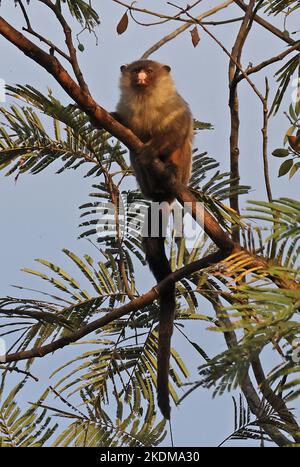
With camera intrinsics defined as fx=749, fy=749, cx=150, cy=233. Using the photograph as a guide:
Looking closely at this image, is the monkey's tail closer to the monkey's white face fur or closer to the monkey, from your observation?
the monkey

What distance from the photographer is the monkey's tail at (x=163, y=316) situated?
3.83 metres

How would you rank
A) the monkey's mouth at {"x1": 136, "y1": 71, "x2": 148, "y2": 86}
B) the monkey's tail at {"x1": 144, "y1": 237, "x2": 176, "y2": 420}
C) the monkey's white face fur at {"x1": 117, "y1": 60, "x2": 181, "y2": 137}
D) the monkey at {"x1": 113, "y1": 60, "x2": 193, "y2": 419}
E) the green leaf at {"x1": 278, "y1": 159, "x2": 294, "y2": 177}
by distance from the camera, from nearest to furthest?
the monkey's tail at {"x1": 144, "y1": 237, "x2": 176, "y2": 420} < the green leaf at {"x1": 278, "y1": 159, "x2": 294, "y2": 177} < the monkey at {"x1": 113, "y1": 60, "x2": 193, "y2": 419} < the monkey's white face fur at {"x1": 117, "y1": 60, "x2": 181, "y2": 137} < the monkey's mouth at {"x1": 136, "y1": 71, "x2": 148, "y2": 86}

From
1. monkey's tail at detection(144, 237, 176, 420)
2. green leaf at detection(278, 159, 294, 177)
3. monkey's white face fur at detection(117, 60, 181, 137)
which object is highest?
monkey's white face fur at detection(117, 60, 181, 137)

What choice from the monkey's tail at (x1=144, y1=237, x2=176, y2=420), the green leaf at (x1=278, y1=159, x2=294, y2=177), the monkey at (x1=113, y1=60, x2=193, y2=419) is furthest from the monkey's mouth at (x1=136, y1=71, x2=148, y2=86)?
the green leaf at (x1=278, y1=159, x2=294, y2=177)

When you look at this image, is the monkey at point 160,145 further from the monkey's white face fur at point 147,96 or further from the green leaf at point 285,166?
the green leaf at point 285,166

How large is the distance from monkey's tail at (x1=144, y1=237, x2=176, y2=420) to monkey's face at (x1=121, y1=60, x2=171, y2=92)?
1.31m

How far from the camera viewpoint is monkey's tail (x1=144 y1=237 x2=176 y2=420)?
A: 3.83m

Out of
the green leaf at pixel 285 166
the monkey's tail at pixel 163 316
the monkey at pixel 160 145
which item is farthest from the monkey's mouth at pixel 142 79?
the green leaf at pixel 285 166

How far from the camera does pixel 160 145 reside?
4.81 metres

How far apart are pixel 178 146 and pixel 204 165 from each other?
0.27m

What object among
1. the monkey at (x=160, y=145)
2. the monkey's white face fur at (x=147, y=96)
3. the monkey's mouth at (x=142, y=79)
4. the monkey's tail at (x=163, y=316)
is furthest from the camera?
the monkey's mouth at (x=142, y=79)

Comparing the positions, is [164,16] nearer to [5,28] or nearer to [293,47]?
[293,47]

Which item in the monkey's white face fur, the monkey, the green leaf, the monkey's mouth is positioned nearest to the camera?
the green leaf
